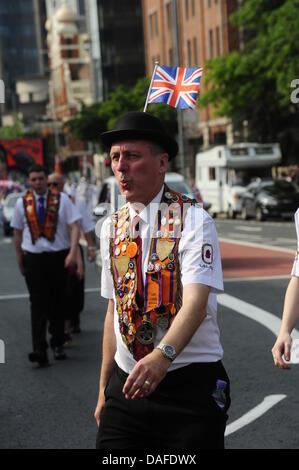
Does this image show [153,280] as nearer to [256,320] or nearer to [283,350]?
[283,350]

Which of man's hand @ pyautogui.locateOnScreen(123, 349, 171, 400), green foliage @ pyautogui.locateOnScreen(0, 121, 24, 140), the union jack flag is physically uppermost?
the union jack flag

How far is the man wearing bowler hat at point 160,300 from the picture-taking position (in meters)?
3.88

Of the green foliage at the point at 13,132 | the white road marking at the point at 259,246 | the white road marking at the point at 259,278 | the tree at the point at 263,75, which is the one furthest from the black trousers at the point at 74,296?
the green foliage at the point at 13,132

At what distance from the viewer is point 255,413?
727 centimetres

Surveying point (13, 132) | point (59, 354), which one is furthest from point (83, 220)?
point (13, 132)

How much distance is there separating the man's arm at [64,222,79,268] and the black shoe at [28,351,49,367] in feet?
2.81

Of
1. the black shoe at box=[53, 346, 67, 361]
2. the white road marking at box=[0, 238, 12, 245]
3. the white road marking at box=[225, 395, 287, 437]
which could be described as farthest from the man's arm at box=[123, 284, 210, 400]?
the white road marking at box=[0, 238, 12, 245]

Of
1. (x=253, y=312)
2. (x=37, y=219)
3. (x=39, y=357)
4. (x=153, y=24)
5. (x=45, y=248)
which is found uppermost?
(x=153, y=24)

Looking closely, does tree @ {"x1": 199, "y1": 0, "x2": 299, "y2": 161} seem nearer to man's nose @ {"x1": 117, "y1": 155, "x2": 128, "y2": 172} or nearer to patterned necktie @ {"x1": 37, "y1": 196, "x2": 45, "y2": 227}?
patterned necktie @ {"x1": 37, "y1": 196, "x2": 45, "y2": 227}

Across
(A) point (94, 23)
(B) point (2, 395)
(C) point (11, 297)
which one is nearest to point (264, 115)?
(C) point (11, 297)

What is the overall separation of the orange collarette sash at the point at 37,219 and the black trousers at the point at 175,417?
5.80 m

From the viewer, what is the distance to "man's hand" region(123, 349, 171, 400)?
11.6ft

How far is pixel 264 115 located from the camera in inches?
1929

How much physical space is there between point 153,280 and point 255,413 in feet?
11.7
